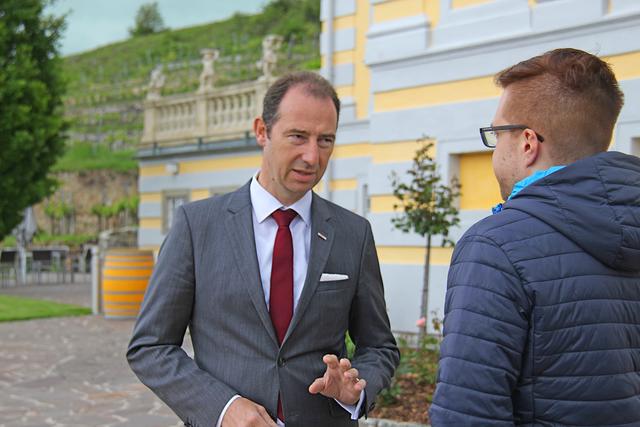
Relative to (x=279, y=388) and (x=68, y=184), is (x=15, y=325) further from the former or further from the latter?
(x=68, y=184)

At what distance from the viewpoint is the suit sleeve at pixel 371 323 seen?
269 centimetres

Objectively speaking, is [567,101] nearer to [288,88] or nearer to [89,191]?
[288,88]

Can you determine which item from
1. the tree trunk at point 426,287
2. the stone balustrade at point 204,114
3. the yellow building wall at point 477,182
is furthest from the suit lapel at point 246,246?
the stone balustrade at point 204,114

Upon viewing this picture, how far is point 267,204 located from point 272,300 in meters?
0.32

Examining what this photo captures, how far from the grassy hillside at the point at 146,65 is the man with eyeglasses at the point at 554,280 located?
27.7 metres

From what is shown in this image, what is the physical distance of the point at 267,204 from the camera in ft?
8.75

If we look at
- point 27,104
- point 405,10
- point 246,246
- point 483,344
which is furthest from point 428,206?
point 27,104

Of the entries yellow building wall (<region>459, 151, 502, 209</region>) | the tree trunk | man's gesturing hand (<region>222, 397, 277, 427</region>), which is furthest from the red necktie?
yellow building wall (<region>459, 151, 502, 209</region>)

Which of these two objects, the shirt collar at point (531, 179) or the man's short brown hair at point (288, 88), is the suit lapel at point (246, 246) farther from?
the shirt collar at point (531, 179)

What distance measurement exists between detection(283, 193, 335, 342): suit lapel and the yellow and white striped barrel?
464 inches

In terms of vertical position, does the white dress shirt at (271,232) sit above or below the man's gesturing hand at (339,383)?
above

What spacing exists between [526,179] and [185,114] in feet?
53.7

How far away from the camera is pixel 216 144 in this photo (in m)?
16.5

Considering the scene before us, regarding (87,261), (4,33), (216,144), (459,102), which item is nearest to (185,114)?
(216,144)
